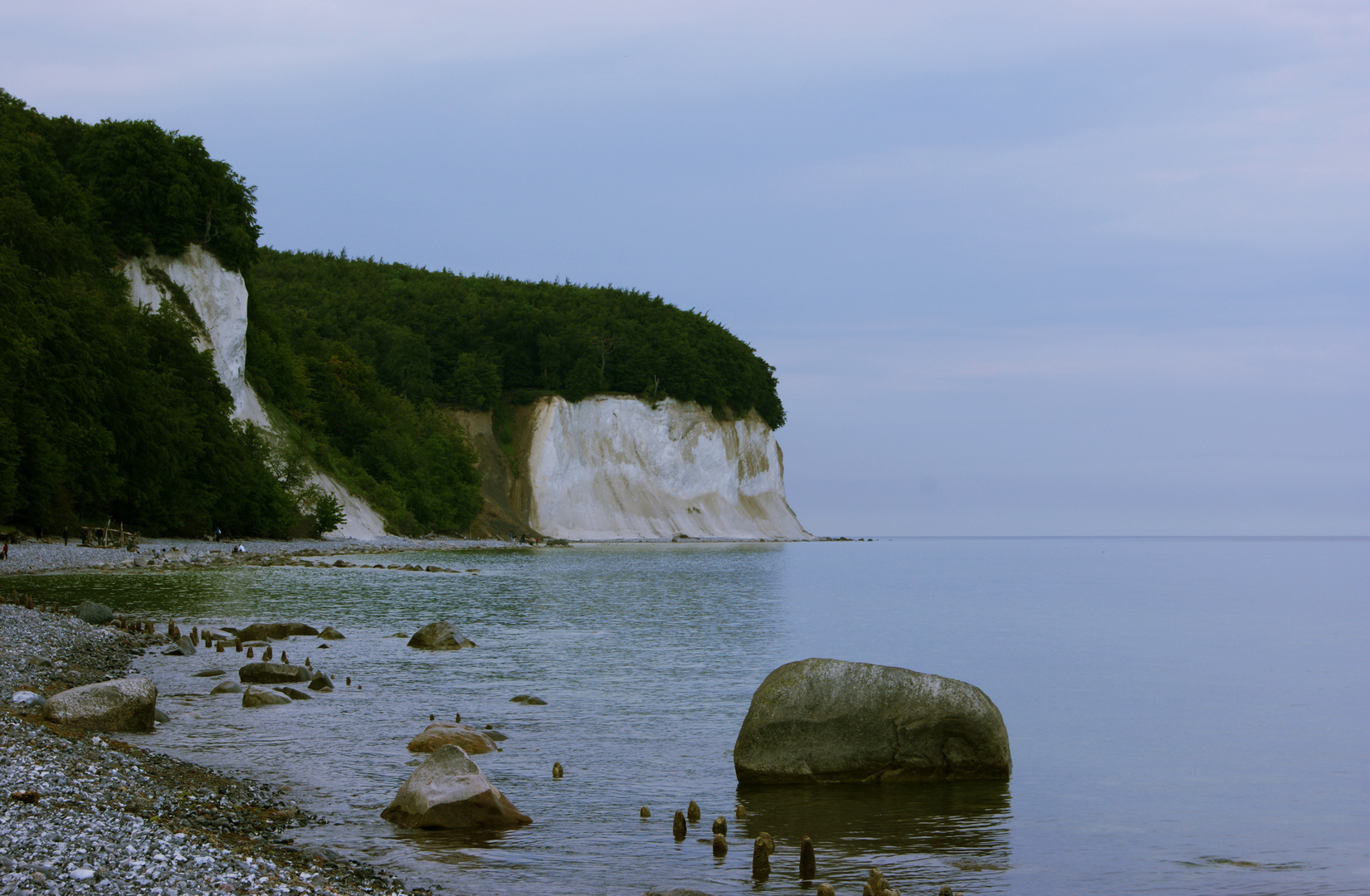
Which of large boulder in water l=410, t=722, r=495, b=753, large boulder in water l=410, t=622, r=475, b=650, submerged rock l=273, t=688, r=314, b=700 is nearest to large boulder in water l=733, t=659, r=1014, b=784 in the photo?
large boulder in water l=410, t=722, r=495, b=753

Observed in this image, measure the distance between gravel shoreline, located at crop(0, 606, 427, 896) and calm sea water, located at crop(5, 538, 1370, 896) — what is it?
72cm

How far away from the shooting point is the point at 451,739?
49.0 ft

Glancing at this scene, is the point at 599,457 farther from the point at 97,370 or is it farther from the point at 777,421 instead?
the point at 97,370

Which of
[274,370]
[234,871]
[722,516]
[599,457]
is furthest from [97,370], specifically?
[722,516]

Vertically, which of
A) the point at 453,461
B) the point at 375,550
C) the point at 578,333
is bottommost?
the point at 375,550

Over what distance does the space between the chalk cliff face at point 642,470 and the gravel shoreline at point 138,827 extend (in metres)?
106

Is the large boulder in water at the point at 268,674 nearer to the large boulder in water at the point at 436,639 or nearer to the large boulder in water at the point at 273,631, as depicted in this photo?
the large boulder in water at the point at 273,631

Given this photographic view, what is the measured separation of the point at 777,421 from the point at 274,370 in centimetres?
8353

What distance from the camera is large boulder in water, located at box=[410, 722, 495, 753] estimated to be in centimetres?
1472

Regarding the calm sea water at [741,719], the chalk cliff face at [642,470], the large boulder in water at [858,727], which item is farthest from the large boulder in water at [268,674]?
the chalk cliff face at [642,470]

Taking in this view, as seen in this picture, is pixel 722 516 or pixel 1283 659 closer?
pixel 1283 659

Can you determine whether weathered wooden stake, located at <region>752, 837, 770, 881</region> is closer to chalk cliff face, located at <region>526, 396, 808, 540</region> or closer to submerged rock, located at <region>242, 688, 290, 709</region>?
submerged rock, located at <region>242, 688, 290, 709</region>

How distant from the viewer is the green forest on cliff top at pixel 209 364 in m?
45.8

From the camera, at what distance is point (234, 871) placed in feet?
26.2
